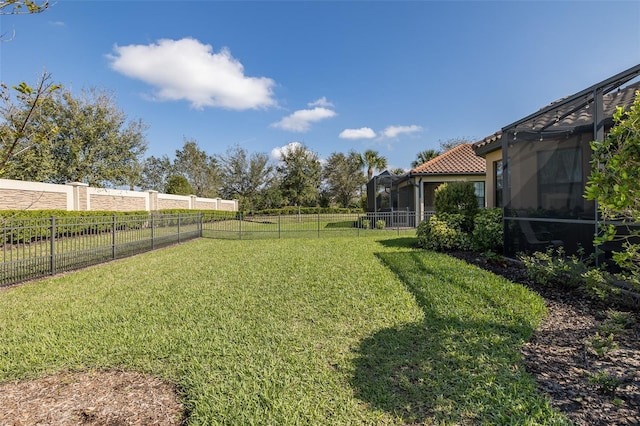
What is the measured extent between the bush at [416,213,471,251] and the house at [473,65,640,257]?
4.43 feet

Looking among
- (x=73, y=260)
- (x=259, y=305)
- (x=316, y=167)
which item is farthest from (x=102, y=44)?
(x=316, y=167)

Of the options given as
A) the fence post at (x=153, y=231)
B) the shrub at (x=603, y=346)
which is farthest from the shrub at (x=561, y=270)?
the fence post at (x=153, y=231)

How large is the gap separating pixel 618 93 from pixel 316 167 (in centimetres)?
3033

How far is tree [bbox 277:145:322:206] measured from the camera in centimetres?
3180

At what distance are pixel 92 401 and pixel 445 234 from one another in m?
7.64

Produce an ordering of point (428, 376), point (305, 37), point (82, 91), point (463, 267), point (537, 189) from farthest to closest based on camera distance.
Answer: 1. point (82, 91)
2. point (305, 37)
3. point (463, 267)
4. point (537, 189)
5. point (428, 376)

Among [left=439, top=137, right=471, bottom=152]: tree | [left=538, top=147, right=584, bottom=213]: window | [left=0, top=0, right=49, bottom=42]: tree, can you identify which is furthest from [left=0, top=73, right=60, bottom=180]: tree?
[left=439, top=137, right=471, bottom=152]: tree

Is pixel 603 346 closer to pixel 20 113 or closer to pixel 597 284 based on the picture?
pixel 597 284

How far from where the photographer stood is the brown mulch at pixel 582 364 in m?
1.89

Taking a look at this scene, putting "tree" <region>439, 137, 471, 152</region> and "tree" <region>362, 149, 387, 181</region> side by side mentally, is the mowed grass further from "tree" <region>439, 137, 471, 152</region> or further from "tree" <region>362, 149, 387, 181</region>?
"tree" <region>439, 137, 471, 152</region>

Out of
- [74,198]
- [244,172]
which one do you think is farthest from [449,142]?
[74,198]

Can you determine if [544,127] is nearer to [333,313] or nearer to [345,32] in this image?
[333,313]

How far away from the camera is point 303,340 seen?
3.08 metres

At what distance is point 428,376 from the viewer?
2.37 metres
